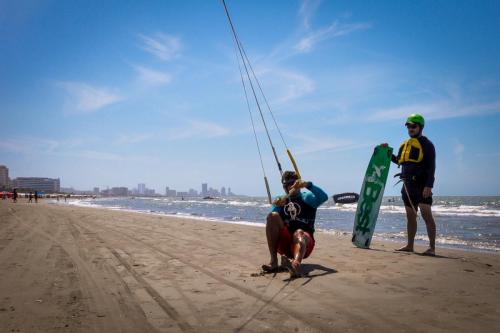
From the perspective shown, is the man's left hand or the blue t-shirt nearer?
the blue t-shirt

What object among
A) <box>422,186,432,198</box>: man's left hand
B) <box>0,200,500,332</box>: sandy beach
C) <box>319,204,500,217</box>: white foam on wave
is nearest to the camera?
A: <box>0,200,500,332</box>: sandy beach

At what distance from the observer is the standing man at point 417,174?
221 inches

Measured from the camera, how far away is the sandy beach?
8.29 feet

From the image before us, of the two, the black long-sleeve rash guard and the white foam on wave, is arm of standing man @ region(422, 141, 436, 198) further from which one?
the white foam on wave

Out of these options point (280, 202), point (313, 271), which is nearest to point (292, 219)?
point (280, 202)

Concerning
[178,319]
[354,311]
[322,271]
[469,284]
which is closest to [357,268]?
[322,271]

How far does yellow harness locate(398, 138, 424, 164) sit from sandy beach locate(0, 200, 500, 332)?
1644 mm

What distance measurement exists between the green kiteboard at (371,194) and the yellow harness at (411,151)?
43cm

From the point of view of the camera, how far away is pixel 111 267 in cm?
453

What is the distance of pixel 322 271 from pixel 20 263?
4.16m

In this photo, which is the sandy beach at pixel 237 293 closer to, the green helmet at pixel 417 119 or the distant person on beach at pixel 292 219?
the distant person on beach at pixel 292 219

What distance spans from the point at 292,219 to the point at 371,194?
9.21 ft

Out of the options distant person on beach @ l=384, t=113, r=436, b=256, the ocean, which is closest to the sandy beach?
distant person on beach @ l=384, t=113, r=436, b=256

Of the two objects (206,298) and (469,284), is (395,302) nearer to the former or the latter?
(469,284)
